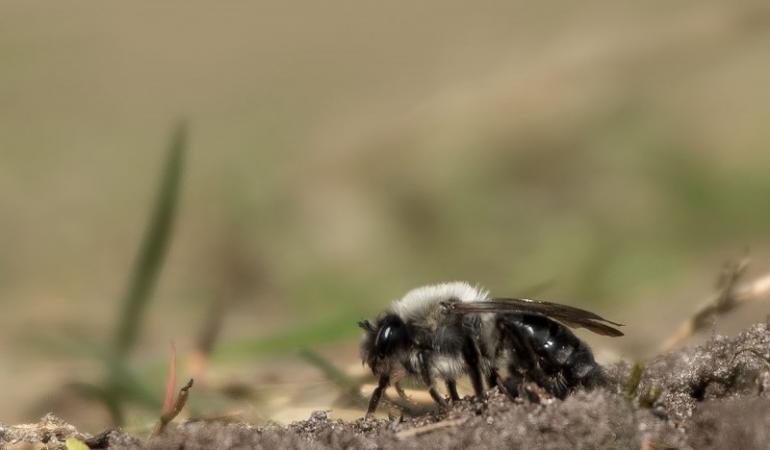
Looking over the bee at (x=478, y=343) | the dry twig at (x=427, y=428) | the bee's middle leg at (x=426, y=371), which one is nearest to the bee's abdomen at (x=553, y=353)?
the bee at (x=478, y=343)

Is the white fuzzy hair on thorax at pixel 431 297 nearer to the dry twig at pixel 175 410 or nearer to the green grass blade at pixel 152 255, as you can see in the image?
the dry twig at pixel 175 410

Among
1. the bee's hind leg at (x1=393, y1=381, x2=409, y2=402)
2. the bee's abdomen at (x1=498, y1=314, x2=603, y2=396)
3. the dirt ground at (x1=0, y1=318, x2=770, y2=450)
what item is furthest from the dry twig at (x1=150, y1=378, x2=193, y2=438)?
the bee's abdomen at (x1=498, y1=314, x2=603, y2=396)

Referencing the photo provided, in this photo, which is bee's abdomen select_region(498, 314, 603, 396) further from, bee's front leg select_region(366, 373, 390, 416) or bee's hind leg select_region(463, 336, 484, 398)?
bee's front leg select_region(366, 373, 390, 416)

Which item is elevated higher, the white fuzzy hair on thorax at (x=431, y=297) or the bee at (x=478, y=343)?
the white fuzzy hair on thorax at (x=431, y=297)

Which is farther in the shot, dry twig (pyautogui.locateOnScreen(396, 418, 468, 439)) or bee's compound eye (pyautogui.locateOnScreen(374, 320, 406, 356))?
bee's compound eye (pyautogui.locateOnScreen(374, 320, 406, 356))

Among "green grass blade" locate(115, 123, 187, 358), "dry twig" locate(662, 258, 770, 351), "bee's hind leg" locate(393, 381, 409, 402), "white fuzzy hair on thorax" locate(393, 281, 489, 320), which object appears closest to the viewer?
"white fuzzy hair on thorax" locate(393, 281, 489, 320)

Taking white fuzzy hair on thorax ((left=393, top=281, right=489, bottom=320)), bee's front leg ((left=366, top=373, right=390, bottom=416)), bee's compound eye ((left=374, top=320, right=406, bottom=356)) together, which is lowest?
bee's front leg ((left=366, top=373, right=390, bottom=416))

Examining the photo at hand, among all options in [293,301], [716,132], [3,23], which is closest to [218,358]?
[293,301]
